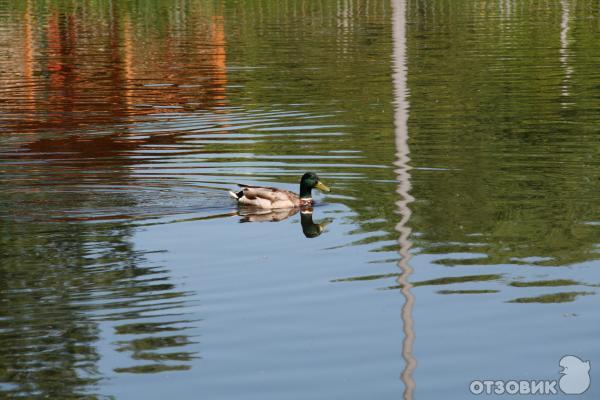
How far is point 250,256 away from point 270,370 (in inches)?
176

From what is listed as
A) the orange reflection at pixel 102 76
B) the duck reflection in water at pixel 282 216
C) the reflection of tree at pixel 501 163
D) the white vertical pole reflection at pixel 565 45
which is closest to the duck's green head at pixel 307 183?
the duck reflection in water at pixel 282 216

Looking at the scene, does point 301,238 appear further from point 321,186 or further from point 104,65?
point 104,65

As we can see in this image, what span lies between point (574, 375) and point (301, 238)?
639 centimetres

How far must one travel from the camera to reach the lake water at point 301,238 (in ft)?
39.8

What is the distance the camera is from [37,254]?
16547 mm

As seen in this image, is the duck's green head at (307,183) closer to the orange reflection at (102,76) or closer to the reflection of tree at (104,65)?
the orange reflection at (102,76)

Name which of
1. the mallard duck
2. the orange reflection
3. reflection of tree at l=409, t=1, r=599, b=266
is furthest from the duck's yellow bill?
the orange reflection

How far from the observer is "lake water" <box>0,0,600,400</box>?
12.1 metres

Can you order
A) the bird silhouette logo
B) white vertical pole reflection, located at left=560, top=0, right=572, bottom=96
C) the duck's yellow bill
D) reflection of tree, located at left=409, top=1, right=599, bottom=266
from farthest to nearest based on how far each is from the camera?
white vertical pole reflection, located at left=560, top=0, right=572, bottom=96 → the duck's yellow bill → reflection of tree, located at left=409, top=1, right=599, bottom=266 → the bird silhouette logo

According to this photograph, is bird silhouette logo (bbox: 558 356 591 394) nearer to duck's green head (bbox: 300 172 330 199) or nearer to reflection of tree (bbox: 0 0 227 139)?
duck's green head (bbox: 300 172 330 199)

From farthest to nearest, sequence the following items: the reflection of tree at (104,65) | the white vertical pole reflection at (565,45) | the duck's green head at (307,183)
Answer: the white vertical pole reflection at (565,45) → the reflection of tree at (104,65) → the duck's green head at (307,183)

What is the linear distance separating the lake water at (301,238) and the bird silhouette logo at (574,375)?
98 millimetres

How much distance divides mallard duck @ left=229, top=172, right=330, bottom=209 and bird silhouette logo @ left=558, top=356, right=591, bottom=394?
7449mm

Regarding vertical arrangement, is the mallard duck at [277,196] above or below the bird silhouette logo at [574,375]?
above
